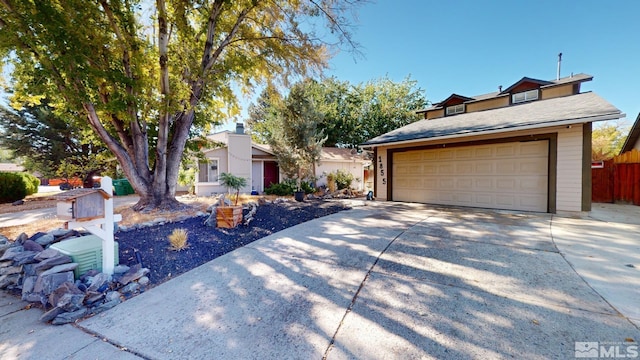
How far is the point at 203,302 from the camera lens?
2.74 metres

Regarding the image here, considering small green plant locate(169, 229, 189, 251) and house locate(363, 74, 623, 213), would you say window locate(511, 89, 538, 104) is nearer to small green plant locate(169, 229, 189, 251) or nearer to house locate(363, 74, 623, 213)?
house locate(363, 74, 623, 213)

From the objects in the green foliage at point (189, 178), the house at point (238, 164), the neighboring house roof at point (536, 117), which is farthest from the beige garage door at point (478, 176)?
the green foliage at point (189, 178)

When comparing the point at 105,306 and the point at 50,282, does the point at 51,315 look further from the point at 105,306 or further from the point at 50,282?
the point at 50,282

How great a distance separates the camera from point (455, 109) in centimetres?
1203

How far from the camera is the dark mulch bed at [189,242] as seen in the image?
3.67 m

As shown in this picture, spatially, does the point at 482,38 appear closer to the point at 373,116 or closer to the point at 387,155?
the point at 387,155

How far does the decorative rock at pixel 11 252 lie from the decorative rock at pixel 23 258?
67mm

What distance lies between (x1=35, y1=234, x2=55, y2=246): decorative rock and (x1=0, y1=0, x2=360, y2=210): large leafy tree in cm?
341

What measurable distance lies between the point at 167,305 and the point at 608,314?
4.56 m

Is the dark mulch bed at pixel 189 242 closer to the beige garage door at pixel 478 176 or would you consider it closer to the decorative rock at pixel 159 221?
the decorative rock at pixel 159 221

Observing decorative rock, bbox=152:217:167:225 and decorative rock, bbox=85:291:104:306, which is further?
decorative rock, bbox=152:217:167:225

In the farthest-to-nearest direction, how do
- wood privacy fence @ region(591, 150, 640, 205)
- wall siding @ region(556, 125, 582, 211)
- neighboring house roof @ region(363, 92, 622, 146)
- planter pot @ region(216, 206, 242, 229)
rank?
wood privacy fence @ region(591, 150, 640, 205) → wall siding @ region(556, 125, 582, 211) → neighboring house roof @ region(363, 92, 622, 146) → planter pot @ region(216, 206, 242, 229)

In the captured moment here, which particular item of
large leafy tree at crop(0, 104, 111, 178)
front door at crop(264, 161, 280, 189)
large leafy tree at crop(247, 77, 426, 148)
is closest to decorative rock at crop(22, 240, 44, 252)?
front door at crop(264, 161, 280, 189)

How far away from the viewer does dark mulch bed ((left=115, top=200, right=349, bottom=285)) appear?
12.0 ft
